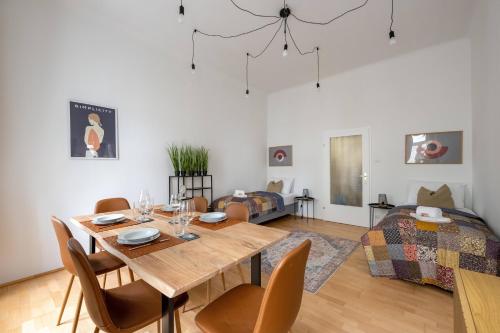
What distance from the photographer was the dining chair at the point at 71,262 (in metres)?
1.38

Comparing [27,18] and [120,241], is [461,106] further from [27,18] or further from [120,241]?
[27,18]

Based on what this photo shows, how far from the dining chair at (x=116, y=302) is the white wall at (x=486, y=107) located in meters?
3.12

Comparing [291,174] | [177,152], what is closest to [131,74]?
[177,152]

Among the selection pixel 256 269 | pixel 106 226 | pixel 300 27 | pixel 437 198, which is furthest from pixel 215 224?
pixel 437 198

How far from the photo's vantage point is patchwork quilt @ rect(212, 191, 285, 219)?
3.84 metres

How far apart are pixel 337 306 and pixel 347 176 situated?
2979 millimetres

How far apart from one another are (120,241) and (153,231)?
0.19 m

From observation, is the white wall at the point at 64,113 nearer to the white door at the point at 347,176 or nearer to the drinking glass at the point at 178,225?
the drinking glass at the point at 178,225

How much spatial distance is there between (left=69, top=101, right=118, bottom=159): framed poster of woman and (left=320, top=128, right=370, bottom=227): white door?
3938 mm

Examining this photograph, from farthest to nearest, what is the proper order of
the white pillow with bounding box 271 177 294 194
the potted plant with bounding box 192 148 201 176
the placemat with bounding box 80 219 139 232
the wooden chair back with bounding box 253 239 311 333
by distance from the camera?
1. the white pillow with bounding box 271 177 294 194
2. the potted plant with bounding box 192 148 201 176
3. the placemat with bounding box 80 219 139 232
4. the wooden chair back with bounding box 253 239 311 333

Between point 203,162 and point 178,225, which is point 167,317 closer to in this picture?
point 178,225

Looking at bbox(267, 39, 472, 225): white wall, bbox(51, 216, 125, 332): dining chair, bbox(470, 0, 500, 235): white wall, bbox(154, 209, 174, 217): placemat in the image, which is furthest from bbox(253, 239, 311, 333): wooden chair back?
bbox(267, 39, 472, 225): white wall

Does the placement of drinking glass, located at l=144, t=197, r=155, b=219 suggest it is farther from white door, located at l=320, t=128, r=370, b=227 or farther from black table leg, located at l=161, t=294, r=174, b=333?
white door, located at l=320, t=128, r=370, b=227

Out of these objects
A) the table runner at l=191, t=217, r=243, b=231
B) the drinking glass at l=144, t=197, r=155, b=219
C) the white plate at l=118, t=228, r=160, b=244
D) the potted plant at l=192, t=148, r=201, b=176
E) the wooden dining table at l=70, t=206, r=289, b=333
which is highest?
the potted plant at l=192, t=148, r=201, b=176
